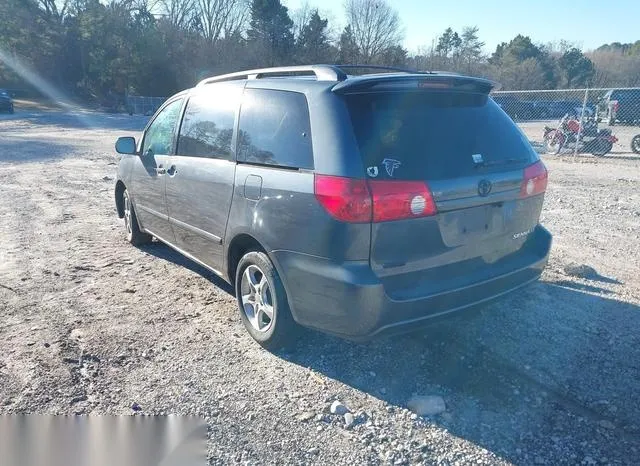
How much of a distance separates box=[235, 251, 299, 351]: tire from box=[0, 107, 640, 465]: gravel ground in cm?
15

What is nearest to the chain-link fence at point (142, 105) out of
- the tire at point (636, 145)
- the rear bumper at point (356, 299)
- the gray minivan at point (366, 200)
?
the tire at point (636, 145)

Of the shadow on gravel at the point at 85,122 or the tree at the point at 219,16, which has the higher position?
the tree at the point at 219,16

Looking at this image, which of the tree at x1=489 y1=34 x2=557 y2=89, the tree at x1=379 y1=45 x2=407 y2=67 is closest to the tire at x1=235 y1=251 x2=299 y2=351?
the tree at x1=489 y1=34 x2=557 y2=89

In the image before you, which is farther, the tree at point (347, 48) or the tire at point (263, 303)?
the tree at point (347, 48)

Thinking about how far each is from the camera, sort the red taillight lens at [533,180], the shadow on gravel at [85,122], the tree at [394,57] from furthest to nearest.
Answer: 1. the tree at [394,57]
2. the shadow on gravel at [85,122]
3. the red taillight lens at [533,180]

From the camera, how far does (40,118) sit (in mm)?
32844

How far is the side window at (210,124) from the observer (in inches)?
160

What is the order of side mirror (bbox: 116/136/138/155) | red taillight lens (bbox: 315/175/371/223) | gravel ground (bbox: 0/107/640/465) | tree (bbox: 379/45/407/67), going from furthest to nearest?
tree (bbox: 379/45/407/67) < side mirror (bbox: 116/136/138/155) < red taillight lens (bbox: 315/175/371/223) < gravel ground (bbox: 0/107/640/465)

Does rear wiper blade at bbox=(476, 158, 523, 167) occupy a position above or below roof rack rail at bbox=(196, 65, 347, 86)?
below

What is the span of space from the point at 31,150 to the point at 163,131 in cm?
1481

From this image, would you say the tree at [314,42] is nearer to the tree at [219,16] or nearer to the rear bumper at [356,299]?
the tree at [219,16]

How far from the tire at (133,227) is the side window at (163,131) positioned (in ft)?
2.76

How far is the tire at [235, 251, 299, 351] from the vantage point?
11.5 ft

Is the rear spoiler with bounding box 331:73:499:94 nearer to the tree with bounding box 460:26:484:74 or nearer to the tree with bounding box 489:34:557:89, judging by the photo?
the tree with bounding box 489:34:557:89
